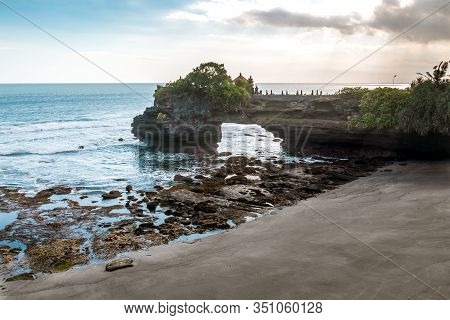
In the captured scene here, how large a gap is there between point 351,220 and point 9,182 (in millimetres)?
30621

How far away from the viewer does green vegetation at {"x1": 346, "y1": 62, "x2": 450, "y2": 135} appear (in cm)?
3528

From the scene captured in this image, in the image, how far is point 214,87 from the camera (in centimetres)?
5538

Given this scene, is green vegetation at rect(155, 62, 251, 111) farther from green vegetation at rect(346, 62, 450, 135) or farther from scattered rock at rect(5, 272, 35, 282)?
scattered rock at rect(5, 272, 35, 282)

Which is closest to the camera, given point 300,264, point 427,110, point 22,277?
point 300,264

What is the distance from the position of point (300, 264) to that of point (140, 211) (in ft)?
44.6

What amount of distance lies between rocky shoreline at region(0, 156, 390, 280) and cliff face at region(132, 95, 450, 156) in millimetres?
6683

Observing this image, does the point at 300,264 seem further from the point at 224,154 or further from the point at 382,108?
the point at 224,154

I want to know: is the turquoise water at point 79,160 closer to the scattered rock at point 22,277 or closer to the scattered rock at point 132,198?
the scattered rock at point 132,198

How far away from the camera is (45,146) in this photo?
197ft

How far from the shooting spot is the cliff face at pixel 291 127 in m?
42.8

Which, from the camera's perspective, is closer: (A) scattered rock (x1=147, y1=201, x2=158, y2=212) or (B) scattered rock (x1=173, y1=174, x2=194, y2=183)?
(A) scattered rock (x1=147, y1=201, x2=158, y2=212)

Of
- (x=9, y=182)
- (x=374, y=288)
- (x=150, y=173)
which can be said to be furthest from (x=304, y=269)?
(x=9, y=182)

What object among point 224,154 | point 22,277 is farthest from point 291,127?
point 22,277

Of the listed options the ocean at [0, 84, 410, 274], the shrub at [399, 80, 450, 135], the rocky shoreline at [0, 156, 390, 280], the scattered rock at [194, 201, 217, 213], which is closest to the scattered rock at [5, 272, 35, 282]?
the rocky shoreline at [0, 156, 390, 280]
